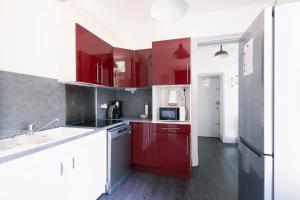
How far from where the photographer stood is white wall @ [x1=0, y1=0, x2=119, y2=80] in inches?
51.5

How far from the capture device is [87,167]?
1515mm

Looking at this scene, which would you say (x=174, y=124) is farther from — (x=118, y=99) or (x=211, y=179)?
(x=118, y=99)

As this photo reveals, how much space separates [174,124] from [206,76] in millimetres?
2828

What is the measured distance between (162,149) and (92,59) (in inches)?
63.1

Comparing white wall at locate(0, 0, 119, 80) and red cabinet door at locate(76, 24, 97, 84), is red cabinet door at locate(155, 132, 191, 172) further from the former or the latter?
white wall at locate(0, 0, 119, 80)

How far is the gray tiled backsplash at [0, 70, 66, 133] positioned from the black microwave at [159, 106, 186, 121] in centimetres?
137

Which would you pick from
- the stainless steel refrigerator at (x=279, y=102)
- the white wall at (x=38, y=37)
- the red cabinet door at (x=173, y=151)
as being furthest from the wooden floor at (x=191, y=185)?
the white wall at (x=38, y=37)

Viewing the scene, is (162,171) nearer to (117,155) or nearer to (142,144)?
(142,144)

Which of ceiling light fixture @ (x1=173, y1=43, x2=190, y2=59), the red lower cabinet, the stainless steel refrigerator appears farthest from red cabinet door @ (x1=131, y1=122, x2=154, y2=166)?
the stainless steel refrigerator

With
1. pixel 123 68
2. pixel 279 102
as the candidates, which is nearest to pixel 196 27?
pixel 123 68

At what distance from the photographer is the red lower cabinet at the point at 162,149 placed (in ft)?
7.13

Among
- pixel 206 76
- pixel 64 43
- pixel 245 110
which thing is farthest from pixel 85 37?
pixel 206 76

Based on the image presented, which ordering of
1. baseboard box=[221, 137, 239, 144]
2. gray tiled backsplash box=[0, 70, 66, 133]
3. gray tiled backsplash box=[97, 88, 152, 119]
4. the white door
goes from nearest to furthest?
gray tiled backsplash box=[0, 70, 66, 133] → gray tiled backsplash box=[97, 88, 152, 119] → baseboard box=[221, 137, 239, 144] → the white door

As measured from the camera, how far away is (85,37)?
70.8 inches
